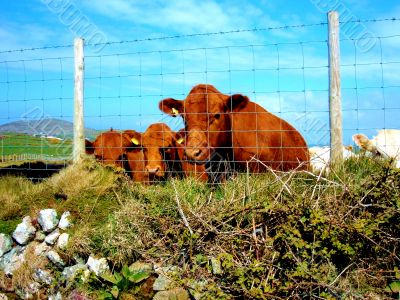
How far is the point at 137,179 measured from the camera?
8.66 m

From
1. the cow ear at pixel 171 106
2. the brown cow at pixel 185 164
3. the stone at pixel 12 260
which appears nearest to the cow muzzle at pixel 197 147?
the brown cow at pixel 185 164

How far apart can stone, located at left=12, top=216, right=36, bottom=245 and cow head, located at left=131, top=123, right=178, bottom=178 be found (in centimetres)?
289

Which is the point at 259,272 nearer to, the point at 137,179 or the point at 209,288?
the point at 209,288

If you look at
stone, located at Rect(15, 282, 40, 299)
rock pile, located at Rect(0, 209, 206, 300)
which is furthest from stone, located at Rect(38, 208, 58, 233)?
stone, located at Rect(15, 282, 40, 299)

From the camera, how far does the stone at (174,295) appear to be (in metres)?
4.57

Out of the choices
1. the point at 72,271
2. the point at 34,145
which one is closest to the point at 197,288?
the point at 72,271

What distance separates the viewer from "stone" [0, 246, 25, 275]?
19.4 feet

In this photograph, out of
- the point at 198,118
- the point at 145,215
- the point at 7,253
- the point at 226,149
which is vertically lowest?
the point at 7,253

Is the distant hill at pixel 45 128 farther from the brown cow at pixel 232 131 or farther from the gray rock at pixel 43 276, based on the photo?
the gray rock at pixel 43 276

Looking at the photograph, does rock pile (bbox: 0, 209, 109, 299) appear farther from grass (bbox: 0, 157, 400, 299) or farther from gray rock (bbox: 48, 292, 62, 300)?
grass (bbox: 0, 157, 400, 299)

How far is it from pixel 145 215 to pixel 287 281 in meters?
1.78

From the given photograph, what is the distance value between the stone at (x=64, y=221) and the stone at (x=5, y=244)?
30.7 inches

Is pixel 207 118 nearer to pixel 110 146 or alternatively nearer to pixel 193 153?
pixel 193 153

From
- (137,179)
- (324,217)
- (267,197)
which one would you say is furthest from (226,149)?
(324,217)
